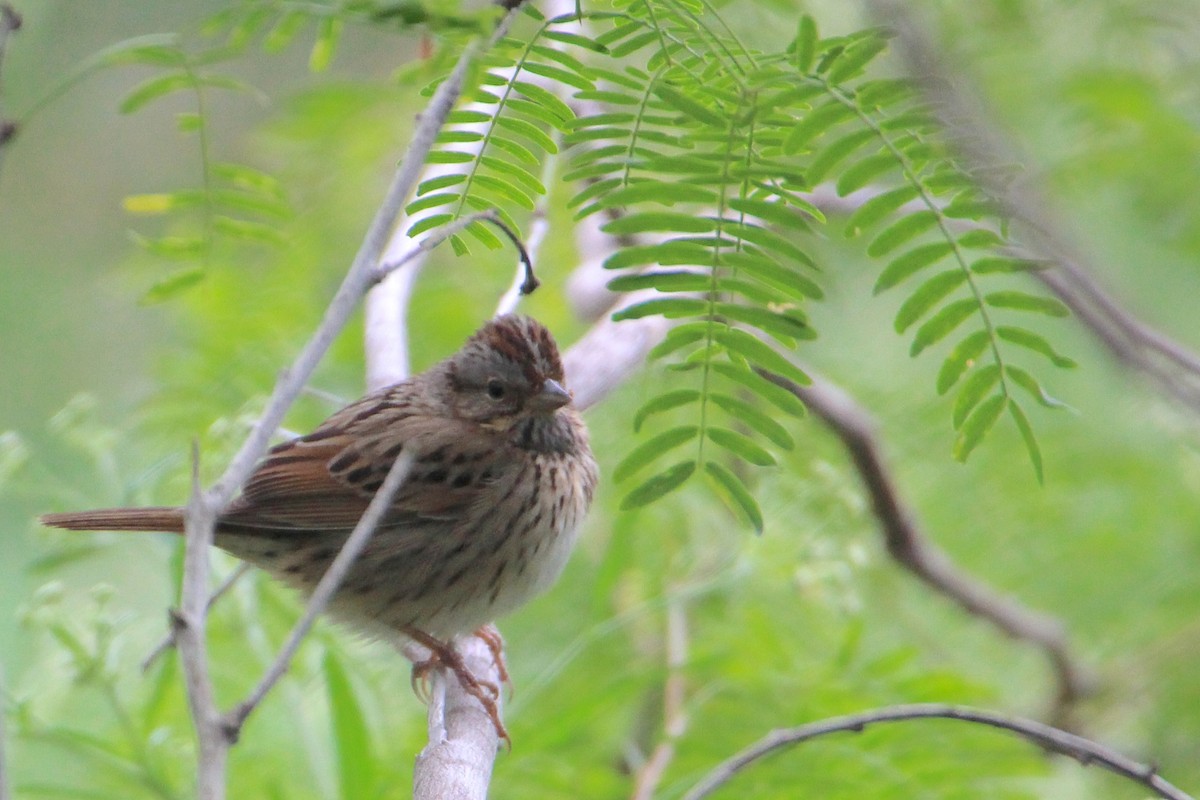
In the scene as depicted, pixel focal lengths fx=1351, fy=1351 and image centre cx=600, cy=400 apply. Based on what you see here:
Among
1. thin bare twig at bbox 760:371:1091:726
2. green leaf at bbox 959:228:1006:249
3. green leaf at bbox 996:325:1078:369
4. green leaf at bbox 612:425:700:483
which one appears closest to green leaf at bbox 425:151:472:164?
green leaf at bbox 612:425:700:483

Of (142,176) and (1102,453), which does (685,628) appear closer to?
(1102,453)

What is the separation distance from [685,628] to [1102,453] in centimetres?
164

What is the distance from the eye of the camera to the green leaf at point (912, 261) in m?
2.28

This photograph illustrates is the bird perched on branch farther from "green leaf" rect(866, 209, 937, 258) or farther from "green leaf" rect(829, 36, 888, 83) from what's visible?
"green leaf" rect(829, 36, 888, 83)

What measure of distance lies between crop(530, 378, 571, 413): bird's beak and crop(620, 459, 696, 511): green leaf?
929mm

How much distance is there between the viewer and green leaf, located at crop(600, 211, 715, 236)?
2268 mm

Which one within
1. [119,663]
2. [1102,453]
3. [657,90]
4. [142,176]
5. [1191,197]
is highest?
[657,90]

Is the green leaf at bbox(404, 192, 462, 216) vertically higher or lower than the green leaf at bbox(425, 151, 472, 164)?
lower

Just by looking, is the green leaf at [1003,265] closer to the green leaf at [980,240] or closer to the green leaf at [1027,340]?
the green leaf at [980,240]

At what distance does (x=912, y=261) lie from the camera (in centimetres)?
230

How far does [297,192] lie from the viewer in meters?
5.58

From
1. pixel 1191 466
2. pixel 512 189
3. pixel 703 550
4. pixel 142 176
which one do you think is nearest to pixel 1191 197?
pixel 1191 466

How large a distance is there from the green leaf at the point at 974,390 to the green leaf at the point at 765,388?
27 centimetres

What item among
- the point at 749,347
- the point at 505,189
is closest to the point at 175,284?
the point at 505,189
